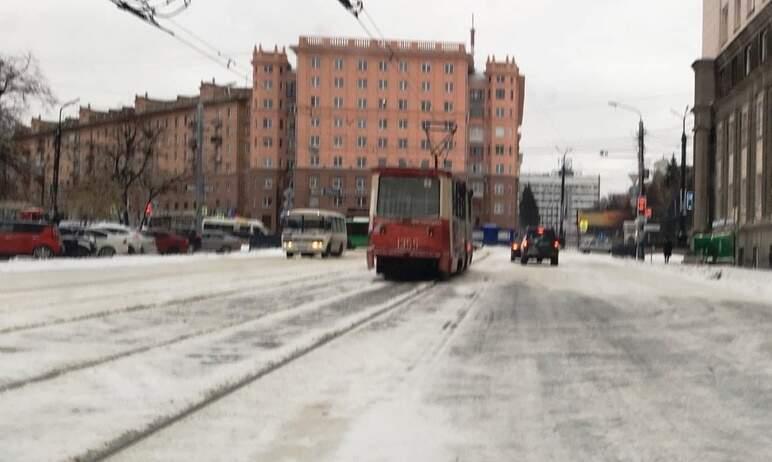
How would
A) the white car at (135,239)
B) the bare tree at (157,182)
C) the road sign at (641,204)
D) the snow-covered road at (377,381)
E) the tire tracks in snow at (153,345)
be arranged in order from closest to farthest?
the snow-covered road at (377,381) < the tire tracks in snow at (153,345) < the white car at (135,239) < the road sign at (641,204) < the bare tree at (157,182)

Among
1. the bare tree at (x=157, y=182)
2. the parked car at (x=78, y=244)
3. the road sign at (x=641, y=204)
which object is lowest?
the parked car at (x=78, y=244)

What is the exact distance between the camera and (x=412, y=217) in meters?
24.3

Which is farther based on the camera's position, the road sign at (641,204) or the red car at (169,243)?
the road sign at (641,204)

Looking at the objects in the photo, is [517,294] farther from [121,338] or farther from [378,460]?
[378,460]

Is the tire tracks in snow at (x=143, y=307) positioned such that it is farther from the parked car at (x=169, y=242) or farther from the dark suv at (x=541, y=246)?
the parked car at (x=169, y=242)

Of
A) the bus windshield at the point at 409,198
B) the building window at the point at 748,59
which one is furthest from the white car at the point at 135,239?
the building window at the point at 748,59

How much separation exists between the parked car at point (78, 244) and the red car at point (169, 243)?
7.15m

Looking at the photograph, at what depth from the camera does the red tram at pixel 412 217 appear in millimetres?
24266

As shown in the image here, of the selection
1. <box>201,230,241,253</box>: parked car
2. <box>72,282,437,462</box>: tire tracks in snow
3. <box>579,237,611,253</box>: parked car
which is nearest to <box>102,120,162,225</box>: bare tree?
<box>201,230,241,253</box>: parked car

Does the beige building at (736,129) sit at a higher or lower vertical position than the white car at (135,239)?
higher

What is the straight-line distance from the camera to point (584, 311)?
1545 cm

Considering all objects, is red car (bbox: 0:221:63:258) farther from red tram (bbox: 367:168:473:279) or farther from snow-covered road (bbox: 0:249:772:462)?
snow-covered road (bbox: 0:249:772:462)

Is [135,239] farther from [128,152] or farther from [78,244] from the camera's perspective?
[128,152]

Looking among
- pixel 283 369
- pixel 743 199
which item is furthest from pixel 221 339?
pixel 743 199
